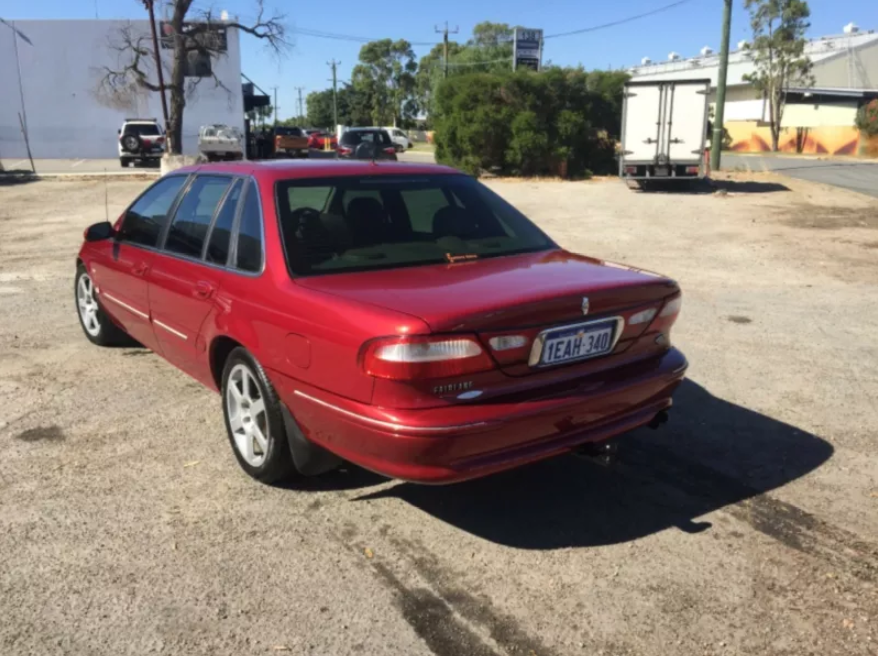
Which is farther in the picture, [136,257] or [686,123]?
[686,123]

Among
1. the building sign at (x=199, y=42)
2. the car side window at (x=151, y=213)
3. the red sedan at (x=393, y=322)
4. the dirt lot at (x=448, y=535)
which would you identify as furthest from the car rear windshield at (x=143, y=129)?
the red sedan at (x=393, y=322)

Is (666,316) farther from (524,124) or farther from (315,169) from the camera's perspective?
(524,124)

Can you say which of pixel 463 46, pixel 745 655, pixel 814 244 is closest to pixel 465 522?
pixel 745 655

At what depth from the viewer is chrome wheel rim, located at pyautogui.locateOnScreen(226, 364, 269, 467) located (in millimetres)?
3912

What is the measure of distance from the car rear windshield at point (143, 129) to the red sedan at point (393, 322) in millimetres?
→ 33898

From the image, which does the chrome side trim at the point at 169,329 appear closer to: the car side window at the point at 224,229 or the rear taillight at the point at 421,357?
the car side window at the point at 224,229

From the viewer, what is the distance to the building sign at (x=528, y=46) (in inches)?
1655

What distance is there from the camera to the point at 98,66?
160ft

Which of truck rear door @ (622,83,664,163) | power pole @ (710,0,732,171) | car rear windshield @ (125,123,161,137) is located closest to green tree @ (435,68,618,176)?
power pole @ (710,0,732,171)

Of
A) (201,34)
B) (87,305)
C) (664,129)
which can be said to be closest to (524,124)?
(664,129)

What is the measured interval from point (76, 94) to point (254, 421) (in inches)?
2052

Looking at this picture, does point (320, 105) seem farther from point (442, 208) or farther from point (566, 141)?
point (442, 208)

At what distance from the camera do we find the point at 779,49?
55938 mm

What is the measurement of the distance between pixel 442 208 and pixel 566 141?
25.2 m
